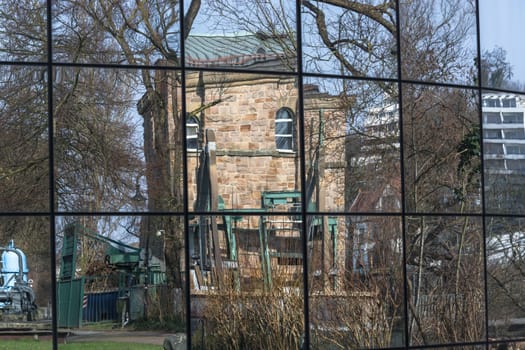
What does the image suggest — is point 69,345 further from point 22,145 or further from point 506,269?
point 506,269

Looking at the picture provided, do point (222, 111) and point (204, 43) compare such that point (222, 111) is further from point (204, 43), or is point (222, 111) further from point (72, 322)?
point (72, 322)

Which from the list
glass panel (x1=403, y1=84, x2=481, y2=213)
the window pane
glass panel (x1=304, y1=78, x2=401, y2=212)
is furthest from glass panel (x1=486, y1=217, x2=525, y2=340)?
Result: the window pane

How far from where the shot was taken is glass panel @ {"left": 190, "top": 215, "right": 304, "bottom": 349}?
1136 centimetres

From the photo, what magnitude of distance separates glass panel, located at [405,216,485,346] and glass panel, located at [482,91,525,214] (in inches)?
18.3

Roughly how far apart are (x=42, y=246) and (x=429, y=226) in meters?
4.66

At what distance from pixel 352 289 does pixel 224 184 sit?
1881 mm

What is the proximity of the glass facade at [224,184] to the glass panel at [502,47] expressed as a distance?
35 centimetres

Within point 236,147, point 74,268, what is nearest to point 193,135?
point 236,147

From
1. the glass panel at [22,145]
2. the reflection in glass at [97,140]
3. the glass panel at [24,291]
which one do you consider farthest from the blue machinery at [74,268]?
the glass panel at [22,145]

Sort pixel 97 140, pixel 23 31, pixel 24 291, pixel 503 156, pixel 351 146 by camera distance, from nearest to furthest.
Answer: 1. pixel 24 291
2. pixel 97 140
3. pixel 23 31
4. pixel 351 146
5. pixel 503 156

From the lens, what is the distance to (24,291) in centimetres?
1102

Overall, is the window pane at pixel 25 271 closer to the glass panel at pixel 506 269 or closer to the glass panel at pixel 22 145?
the glass panel at pixel 22 145

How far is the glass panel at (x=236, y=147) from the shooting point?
37.9ft

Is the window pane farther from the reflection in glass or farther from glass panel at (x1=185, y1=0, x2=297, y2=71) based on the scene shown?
glass panel at (x1=185, y1=0, x2=297, y2=71)
